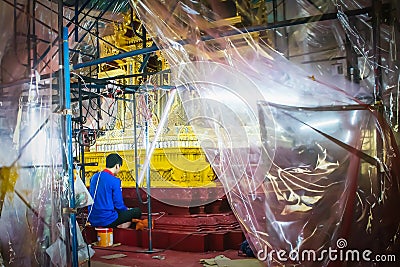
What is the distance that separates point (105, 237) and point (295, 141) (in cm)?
380

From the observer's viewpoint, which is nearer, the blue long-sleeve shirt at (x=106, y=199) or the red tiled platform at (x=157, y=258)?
the red tiled platform at (x=157, y=258)

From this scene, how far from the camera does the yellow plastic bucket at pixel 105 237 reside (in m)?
5.40

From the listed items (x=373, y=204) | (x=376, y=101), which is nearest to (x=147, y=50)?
(x=376, y=101)

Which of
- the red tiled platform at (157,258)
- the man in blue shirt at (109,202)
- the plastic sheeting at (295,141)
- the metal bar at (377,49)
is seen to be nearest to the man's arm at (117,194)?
the man in blue shirt at (109,202)

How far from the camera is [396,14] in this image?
2217mm

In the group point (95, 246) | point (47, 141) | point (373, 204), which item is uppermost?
point (47, 141)

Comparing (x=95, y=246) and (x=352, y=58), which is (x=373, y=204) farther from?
(x=95, y=246)

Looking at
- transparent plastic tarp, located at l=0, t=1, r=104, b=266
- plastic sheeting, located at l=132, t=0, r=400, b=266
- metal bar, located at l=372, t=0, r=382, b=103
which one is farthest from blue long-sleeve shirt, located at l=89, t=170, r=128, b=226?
metal bar, located at l=372, t=0, r=382, b=103

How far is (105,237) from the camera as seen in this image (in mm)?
5406

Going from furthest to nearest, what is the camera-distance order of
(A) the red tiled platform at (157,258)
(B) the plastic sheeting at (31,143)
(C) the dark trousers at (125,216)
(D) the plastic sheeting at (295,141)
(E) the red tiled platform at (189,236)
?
(C) the dark trousers at (125,216)
(E) the red tiled platform at (189,236)
(A) the red tiled platform at (157,258)
(B) the plastic sheeting at (31,143)
(D) the plastic sheeting at (295,141)

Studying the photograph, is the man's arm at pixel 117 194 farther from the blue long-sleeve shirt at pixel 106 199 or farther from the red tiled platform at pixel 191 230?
the red tiled platform at pixel 191 230

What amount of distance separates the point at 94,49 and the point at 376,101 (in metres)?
5.84

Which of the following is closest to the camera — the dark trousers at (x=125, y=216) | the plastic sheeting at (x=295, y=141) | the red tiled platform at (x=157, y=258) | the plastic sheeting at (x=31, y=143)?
the plastic sheeting at (x=295, y=141)

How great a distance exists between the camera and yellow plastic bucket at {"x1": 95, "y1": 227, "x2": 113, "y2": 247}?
540 centimetres
